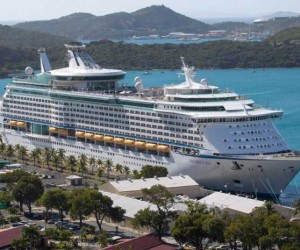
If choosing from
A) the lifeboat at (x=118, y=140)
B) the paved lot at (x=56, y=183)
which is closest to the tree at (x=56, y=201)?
the paved lot at (x=56, y=183)

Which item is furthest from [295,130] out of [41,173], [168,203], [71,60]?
[168,203]

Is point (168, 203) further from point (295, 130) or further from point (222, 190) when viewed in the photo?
point (295, 130)

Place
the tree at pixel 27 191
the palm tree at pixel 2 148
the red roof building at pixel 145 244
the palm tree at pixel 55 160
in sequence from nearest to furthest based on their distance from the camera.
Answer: the red roof building at pixel 145 244 → the tree at pixel 27 191 → the palm tree at pixel 55 160 → the palm tree at pixel 2 148

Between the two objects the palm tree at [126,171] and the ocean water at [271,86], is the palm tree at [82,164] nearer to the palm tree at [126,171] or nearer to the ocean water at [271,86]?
the palm tree at [126,171]

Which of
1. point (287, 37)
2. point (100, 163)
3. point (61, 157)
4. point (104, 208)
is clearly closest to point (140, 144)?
point (100, 163)

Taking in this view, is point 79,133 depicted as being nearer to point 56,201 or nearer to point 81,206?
point 56,201

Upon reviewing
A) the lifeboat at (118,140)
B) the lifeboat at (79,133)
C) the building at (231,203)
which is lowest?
the building at (231,203)
